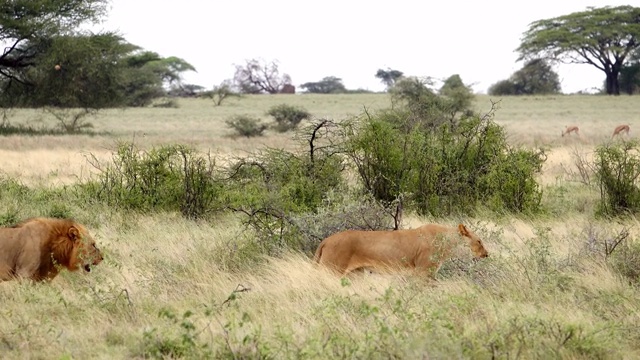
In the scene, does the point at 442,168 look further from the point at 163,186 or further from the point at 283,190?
the point at 163,186

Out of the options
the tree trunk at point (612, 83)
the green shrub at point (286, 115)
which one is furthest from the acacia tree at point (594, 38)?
the green shrub at point (286, 115)

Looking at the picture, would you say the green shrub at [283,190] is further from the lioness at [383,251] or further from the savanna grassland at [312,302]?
the lioness at [383,251]

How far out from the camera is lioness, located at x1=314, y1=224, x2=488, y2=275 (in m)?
6.88

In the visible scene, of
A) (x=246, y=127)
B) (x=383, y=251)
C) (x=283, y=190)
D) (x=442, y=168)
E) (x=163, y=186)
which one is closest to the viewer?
(x=383, y=251)

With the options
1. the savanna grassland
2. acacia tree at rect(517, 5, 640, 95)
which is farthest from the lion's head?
acacia tree at rect(517, 5, 640, 95)

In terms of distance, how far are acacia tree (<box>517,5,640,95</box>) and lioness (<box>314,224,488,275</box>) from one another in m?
52.7

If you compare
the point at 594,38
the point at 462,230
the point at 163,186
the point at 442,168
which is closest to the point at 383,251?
the point at 462,230

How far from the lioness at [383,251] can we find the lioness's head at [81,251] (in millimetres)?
1936

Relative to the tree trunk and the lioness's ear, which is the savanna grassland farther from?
the tree trunk

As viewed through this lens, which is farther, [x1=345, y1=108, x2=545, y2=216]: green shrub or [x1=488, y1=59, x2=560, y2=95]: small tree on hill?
[x1=488, y1=59, x2=560, y2=95]: small tree on hill

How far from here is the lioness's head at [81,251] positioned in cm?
720

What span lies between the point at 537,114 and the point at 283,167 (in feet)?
113

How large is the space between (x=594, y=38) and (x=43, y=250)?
55.2m

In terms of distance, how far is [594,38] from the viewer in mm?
57281
